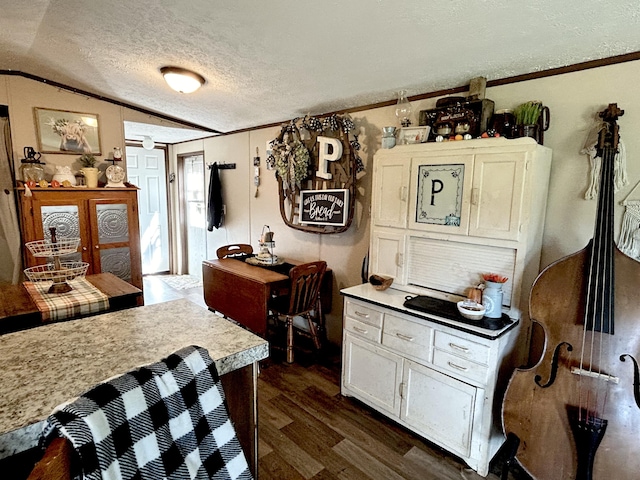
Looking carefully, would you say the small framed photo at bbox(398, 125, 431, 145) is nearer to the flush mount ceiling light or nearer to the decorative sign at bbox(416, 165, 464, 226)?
the decorative sign at bbox(416, 165, 464, 226)

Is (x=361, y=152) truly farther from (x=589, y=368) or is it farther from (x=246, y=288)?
(x=589, y=368)

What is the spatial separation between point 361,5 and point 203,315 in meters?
1.55

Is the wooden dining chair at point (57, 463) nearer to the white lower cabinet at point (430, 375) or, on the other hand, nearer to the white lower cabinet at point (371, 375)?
the white lower cabinet at point (430, 375)

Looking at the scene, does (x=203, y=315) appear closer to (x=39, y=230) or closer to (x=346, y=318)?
(x=346, y=318)

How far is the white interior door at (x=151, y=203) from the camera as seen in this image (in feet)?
17.0

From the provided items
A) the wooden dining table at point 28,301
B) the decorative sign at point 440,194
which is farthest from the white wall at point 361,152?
the wooden dining table at point 28,301

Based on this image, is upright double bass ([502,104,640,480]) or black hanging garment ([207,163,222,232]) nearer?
upright double bass ([502,104,640,480])

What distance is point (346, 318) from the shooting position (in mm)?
2369

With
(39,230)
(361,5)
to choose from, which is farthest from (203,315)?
(39,230)

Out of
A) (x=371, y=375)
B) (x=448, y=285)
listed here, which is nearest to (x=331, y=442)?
(x=371, y=375)

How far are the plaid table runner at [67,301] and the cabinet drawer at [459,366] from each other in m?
1.77

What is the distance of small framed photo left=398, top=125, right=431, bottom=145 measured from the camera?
2.18 metres

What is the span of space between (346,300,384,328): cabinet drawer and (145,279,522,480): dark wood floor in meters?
0.62

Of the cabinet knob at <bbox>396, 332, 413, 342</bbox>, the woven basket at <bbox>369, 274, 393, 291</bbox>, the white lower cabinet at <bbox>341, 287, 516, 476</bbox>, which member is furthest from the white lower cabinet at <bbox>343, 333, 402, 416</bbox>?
the woven basket at <bbox>369, 274, 393, 291</bbox>
